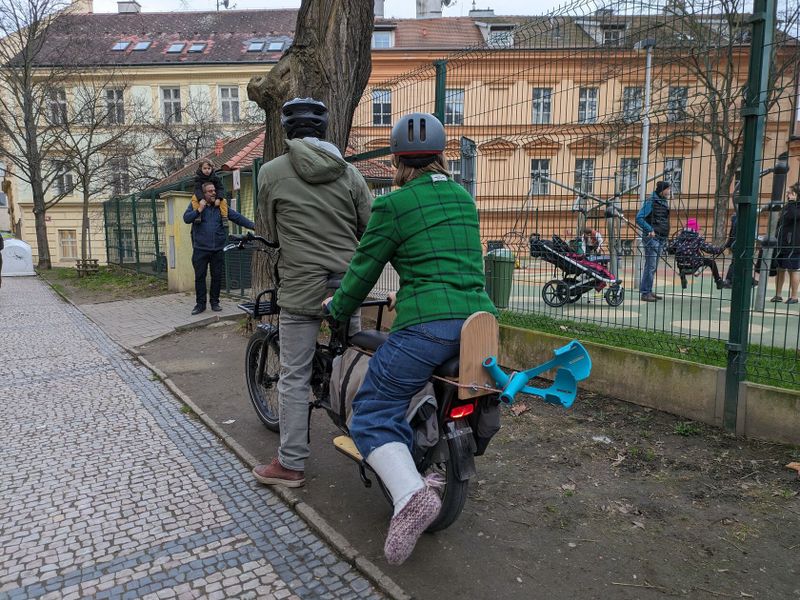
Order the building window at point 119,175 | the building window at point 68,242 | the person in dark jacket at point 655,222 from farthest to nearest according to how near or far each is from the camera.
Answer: the building window at point 68,242, the building window at point 119,175, the person in dark jacket at point 655,222

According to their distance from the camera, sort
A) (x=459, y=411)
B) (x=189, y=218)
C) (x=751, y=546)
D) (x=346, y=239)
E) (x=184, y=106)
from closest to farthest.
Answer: (x=459, y=411)
(x=751, y=546)
(x=346, y=239)
(x=189, y=218)
(x=184, y=106)

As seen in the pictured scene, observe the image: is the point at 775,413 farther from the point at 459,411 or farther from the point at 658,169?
the point at 459,411

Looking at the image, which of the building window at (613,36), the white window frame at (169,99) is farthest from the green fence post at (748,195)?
the white window frame at (169,99)

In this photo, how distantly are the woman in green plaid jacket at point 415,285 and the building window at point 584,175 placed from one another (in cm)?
265

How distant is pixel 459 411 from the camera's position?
2600mm

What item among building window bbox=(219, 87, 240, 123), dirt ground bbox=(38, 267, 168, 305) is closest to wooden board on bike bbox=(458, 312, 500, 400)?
dirt ground bbox=(38, 267, 168, 305)

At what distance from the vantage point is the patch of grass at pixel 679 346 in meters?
3.92

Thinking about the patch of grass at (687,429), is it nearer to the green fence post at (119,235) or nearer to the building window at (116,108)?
the green fence post at (119,235)

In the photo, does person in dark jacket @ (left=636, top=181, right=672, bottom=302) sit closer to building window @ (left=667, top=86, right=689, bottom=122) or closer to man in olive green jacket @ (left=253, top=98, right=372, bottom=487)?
building window @ (left=667, top=86, right=689, bottom=122)

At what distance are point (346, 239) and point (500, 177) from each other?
2.73m

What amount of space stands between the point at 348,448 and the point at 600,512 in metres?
1.40

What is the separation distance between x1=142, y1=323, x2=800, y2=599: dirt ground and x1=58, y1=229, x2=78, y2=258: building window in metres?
39.9

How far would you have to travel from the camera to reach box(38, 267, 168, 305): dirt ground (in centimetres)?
1336

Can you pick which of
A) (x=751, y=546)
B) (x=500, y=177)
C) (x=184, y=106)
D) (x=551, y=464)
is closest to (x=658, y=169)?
(x=500, y=177)
